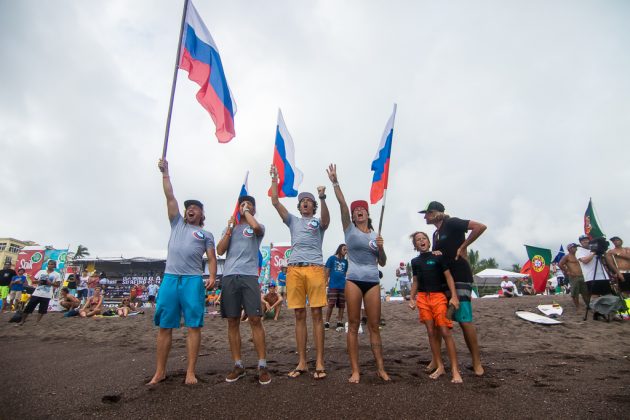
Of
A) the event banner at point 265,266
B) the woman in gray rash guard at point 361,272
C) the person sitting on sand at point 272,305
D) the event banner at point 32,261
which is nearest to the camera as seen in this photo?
the woman in gray rash guard at point 361,272

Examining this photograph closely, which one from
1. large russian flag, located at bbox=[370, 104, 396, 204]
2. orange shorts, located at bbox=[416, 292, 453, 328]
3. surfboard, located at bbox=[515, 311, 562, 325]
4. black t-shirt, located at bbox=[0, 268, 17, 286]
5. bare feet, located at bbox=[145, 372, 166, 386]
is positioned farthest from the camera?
black t-shirt, located at bbox=[0, 268, 17, 286]

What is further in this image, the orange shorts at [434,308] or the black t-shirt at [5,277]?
the black t-shirt at [5,277]

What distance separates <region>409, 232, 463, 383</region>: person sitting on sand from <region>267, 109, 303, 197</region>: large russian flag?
2.30 metres

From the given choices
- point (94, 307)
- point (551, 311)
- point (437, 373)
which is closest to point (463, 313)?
point (437, 373)

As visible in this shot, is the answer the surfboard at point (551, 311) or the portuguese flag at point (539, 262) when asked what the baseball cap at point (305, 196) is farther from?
the portuguese flag at point (539, 262)

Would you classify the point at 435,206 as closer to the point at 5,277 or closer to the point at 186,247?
the point at 186,247

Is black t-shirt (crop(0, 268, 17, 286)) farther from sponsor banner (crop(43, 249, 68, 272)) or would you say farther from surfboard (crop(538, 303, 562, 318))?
surfboard (crop(538, 303, 562, 318))

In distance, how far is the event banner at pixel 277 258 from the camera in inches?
936

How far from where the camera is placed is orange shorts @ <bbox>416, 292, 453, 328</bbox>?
3.75 metres

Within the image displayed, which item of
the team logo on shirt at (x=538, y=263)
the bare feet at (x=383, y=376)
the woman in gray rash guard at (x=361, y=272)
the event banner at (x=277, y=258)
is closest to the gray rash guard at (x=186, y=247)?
the woman in gray rash guard at (x=361, y=272)

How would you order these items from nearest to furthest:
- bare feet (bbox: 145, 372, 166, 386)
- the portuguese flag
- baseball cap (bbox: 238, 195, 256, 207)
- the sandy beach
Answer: the sandy beach → bare feet (bbox: 145, 372, 166, 386) → baseball cap (bbox: 238, 195, 256, 207) → the portuguese flag

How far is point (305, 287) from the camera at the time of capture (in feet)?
13.0

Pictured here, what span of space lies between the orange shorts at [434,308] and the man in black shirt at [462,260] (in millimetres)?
171

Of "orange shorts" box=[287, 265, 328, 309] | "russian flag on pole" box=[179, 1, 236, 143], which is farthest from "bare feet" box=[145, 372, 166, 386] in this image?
"russian flag on pole" box=[179, 1, 236, 143]
